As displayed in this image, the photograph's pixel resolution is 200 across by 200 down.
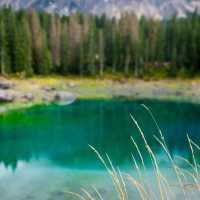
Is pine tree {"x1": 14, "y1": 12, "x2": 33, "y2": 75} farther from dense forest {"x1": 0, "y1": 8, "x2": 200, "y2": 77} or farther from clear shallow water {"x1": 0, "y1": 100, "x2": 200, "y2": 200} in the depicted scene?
clear shallow water {"x1": 0, "y1": 100, "x2": 200, "y2": 200}

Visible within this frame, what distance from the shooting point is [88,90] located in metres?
67.4

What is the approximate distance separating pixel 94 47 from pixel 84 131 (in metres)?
46.9

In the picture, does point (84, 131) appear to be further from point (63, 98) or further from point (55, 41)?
point (55, 41)

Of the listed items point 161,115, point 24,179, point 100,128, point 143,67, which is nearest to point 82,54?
point 143,67

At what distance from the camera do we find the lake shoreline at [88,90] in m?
52.2

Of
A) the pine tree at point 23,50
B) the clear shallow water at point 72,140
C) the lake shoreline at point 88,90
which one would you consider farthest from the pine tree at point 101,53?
the clear shallow water at point 72,140

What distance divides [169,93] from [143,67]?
60.8ft

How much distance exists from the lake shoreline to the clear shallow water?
410 centimetres

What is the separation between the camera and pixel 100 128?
36.0 m

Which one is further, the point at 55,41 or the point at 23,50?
the point at 55,41

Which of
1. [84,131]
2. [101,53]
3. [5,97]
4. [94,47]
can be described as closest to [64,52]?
[94,47]

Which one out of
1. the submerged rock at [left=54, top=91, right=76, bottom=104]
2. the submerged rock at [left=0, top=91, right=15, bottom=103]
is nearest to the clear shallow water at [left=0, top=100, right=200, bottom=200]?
the submerged rock at [left=54, top=91, right=76, bottom=104]

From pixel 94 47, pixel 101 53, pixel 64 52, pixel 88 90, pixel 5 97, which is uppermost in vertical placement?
pixel 94 47

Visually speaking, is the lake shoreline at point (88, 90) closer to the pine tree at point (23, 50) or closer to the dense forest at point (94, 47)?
the pine tree at point (23, 50)
